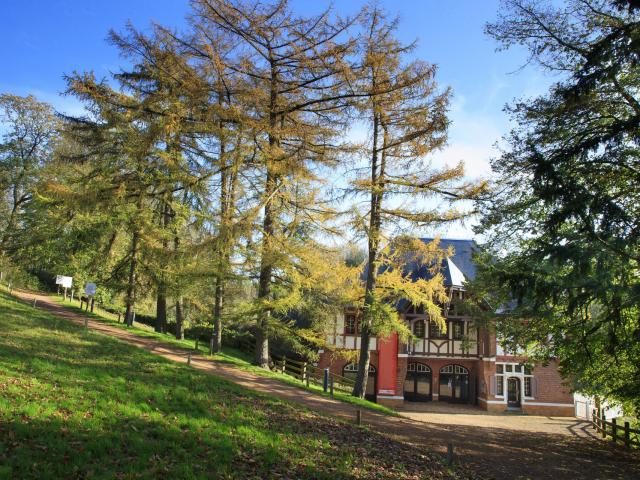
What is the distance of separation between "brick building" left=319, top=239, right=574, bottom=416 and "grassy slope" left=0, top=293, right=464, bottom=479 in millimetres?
17331

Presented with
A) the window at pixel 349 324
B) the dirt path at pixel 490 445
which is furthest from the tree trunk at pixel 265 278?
the window at pixel 349 324

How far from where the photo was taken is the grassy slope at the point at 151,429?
19.7 ft

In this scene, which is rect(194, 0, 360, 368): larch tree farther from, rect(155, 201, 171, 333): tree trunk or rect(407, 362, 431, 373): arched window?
rect(407, 362, 431, 373): arched window

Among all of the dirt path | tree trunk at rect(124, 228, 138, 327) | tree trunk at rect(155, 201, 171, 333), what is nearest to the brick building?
tree trunk at rect(155, 201, 171, 333)

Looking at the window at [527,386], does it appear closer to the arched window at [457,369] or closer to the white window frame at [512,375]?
the white window frame at [512,375]

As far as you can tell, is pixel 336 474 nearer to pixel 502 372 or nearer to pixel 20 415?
pixel 20 415

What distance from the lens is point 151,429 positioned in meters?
7.23

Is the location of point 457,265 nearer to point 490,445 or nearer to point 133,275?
point 490,445

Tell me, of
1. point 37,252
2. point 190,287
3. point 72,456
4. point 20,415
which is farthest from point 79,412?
point 37,252

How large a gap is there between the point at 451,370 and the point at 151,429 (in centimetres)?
2481

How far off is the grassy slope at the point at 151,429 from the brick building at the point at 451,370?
17.3 meters

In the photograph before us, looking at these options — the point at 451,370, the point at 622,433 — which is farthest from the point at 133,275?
the point at 622,433

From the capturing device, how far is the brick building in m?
27.7

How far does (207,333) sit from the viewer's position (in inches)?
1332
